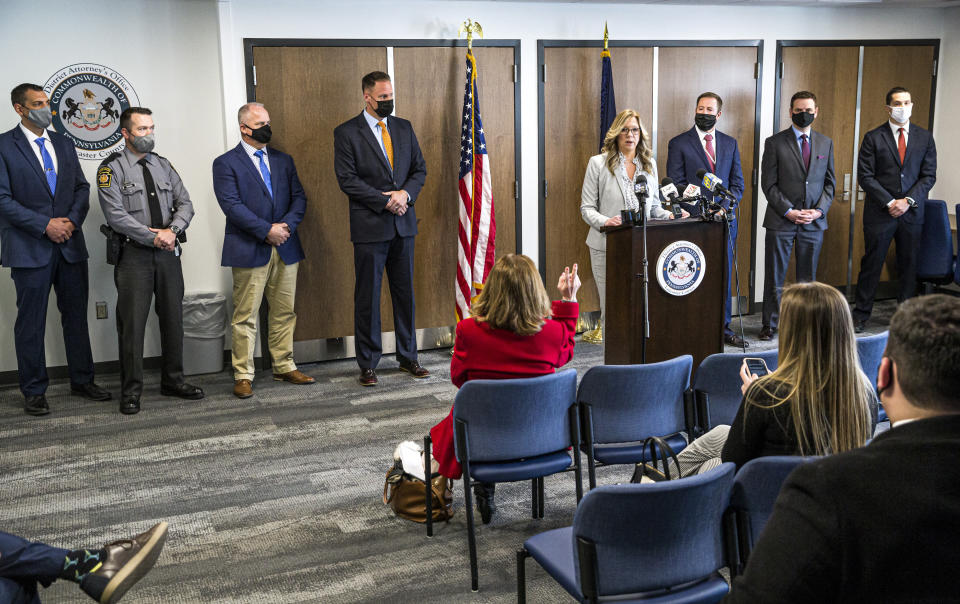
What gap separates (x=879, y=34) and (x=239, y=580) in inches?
306

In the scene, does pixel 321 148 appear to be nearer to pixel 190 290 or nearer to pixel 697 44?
pixel 190 290

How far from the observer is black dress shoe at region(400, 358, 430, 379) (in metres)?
6.33

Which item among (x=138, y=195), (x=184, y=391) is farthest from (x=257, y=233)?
(x=184, y=391)

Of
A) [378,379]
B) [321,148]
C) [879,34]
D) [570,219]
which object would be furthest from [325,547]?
[879,34]

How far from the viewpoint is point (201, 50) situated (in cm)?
636

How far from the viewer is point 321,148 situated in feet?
21.4

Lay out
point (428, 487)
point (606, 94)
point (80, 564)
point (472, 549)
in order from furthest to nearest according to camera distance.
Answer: point (606, 94), point (428, 487), point (472, 549), point (80, 564)

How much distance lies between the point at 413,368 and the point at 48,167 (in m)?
2.81

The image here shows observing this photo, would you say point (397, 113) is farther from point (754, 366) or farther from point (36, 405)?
point (754, 366)

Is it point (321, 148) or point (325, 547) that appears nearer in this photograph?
point (325, 547)

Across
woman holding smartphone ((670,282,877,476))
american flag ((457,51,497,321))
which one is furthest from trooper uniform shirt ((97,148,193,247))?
woman holding smartphone ((670,282,877,476))

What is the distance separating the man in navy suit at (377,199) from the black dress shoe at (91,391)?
1745 mm

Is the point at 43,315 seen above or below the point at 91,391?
above

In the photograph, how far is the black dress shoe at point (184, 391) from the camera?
5.84 metres
